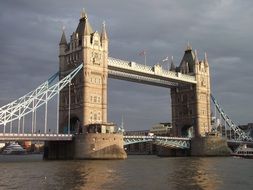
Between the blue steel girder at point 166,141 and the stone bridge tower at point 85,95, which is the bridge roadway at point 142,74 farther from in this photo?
the blue steel girder at point 166,141

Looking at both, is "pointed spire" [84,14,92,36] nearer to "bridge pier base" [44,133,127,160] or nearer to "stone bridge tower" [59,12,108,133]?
"stone bridge tower" [59,12,108,133]

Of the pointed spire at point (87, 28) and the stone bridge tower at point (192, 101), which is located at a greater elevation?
the pointed spire at point (87, 28)

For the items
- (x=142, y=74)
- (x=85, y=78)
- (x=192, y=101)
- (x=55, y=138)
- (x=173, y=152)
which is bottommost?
(x=173, y=152)

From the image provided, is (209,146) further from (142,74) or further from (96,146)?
(96,146)

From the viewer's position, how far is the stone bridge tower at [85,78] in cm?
8700

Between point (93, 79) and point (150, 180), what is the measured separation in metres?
51.5

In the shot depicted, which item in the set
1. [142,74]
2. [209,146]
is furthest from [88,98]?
[209,146]

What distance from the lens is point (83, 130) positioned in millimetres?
84625

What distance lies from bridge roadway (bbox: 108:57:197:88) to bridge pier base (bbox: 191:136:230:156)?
16919mm

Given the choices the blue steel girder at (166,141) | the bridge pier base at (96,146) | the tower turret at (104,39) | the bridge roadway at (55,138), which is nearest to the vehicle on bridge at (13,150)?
the blue steel girder at (166,141)

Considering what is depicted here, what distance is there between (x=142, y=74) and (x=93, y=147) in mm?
28716

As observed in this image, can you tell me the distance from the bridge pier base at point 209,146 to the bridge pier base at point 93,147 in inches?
1293

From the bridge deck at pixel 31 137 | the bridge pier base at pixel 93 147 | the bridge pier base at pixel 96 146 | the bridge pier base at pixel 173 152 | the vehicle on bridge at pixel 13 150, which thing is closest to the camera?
the bridge deck at pixel 31 137

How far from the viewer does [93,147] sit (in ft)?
254
